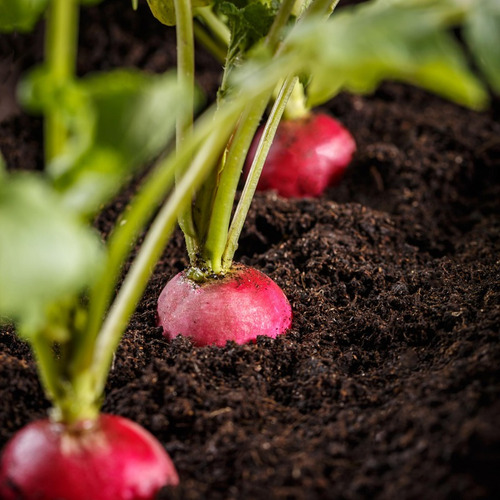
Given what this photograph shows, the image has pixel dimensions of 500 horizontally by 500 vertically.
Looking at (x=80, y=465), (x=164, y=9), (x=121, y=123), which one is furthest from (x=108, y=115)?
(x=164, y=9)

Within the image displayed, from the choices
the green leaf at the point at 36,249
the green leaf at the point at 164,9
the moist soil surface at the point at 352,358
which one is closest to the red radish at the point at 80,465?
the moist soil surface at the point at 352,358

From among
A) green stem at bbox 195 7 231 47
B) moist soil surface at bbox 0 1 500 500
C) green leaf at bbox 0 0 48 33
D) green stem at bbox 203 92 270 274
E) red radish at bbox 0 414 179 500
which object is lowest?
moist soil surface at bbox 0 1 500 500

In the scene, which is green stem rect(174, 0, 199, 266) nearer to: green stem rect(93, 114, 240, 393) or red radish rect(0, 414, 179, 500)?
green stem rect(93, 114, 240, 393)

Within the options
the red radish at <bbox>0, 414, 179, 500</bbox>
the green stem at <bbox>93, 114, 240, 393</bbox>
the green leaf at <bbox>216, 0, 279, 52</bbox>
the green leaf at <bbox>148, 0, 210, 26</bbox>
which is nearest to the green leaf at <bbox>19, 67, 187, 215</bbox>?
the green stem at <bbox>93, 114, 240, 393</bbox>

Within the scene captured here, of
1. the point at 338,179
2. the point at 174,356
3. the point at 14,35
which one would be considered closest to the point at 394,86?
the point at 338,179

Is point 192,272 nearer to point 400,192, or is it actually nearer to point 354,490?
point 354,490

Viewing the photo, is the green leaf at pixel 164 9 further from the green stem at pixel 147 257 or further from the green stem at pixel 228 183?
the green stem at pixel 147 257

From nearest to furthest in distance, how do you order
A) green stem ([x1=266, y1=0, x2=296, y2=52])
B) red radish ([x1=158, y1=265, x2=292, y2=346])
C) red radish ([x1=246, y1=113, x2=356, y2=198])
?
green stem ([x1=266, y1=0, x2=296, y2=52]), red radish ([x1=158, y1=265, x2=292, y2=346]), red radish ([x1=246, y1=113, x2=356, y2=198])
